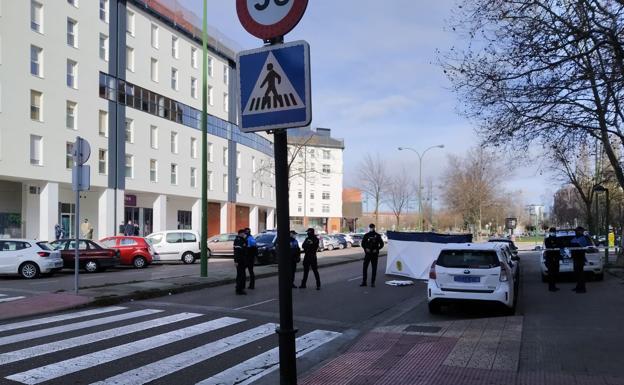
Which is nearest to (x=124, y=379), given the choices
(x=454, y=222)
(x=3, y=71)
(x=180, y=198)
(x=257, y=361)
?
(x=257, y=361)

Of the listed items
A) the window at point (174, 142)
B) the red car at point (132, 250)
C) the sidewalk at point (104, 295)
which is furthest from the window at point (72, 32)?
the sidewalk at point (104, 295)

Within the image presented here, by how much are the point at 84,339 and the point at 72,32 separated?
105 ft

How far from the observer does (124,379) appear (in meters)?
6.39

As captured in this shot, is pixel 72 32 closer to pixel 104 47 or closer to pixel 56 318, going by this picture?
pixel 104 47

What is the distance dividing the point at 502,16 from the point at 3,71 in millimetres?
27443

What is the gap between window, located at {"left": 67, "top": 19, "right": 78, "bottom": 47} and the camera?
35.4 m

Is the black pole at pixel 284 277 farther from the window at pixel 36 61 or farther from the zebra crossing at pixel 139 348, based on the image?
the window at pixel 36 61

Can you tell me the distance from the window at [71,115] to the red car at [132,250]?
12859mm

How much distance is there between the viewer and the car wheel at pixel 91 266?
73.3 feet

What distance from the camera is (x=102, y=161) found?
124 ft

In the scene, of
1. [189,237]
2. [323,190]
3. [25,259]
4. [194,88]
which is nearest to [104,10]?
[194,88]

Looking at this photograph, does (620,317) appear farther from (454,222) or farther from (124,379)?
(454,222)

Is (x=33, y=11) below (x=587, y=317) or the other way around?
the other way around

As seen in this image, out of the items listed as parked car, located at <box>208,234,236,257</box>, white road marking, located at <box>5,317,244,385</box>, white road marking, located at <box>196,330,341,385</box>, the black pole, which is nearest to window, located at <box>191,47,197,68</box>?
Answer: parked car, located at <box>208,234,236,257</box>
